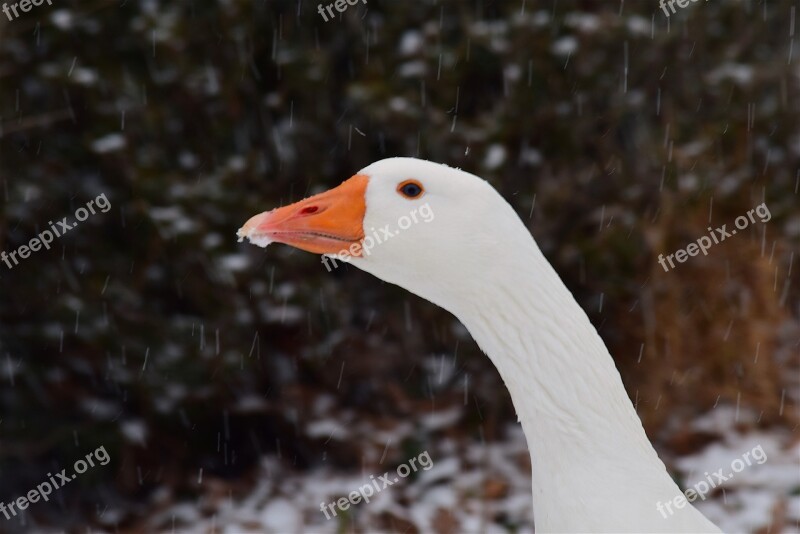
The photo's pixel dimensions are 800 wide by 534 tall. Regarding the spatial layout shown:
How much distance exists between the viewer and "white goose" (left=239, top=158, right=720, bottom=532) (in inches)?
84.7

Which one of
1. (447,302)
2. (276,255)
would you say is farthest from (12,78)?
(447,302)

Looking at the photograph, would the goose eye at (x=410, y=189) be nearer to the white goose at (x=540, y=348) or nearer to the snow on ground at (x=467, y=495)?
the white goose at (x=540, y=348)

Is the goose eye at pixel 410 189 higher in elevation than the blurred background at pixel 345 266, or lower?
lower

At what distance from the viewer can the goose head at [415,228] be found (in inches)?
86.4

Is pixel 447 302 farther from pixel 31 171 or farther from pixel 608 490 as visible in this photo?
pixel 31 171

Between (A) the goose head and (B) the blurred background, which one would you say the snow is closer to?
(B) the blurred background

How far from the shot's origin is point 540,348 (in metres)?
2.16

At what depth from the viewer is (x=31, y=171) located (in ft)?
18.2

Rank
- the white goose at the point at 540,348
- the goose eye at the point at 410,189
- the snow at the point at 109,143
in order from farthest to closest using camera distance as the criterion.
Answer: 1. the snow at the point at 109,143
2. the goose eye at the point at 410,189
3. the white goose at the point at 540,348

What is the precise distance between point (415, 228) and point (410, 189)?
95 mm

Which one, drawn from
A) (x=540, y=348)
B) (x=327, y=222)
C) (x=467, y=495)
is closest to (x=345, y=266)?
(x=467, y=495)

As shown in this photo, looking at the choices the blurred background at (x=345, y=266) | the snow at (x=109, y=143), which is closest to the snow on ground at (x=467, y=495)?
the blurred background at (x=345, y=266)

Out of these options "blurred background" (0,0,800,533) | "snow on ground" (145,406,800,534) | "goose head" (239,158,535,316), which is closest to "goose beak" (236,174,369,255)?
"goose head" (239,158,535,316)

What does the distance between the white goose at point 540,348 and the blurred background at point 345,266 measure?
334 cm
